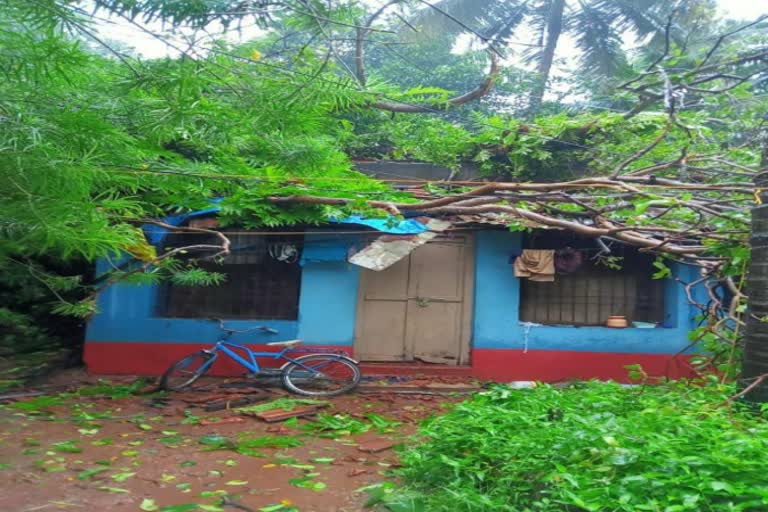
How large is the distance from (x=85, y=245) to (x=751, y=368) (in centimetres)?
404

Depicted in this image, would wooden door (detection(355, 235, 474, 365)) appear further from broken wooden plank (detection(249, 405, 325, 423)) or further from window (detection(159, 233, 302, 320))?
broken wooden plank (detection(249, 405, 325, 423))

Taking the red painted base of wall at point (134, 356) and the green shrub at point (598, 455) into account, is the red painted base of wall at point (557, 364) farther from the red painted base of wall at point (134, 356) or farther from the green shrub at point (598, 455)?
the green shrub at point (598, 455)

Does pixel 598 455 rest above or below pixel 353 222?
below

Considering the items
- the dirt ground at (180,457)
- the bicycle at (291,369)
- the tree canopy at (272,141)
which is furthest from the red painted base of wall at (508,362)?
the dirt ground at (180,457)

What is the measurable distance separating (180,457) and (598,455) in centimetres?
345

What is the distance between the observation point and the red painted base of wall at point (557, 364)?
328 inches

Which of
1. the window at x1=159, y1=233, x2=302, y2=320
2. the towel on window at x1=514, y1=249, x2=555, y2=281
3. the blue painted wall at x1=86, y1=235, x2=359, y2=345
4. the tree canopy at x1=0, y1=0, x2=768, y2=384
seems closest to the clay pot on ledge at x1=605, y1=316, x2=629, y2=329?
the towel on window at x1=514, y1=249, x2=555, y2=281

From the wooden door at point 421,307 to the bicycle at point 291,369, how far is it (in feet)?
3.61

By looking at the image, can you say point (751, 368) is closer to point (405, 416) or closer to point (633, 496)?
point (633, 496)

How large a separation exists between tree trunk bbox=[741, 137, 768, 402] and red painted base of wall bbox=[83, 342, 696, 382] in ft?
16.0

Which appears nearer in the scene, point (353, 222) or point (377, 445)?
point (377, 445)

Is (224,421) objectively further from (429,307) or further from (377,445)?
(429,307)

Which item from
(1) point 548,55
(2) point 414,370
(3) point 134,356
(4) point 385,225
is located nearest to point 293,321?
(2) point 414,370

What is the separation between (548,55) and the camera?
1509 cm
